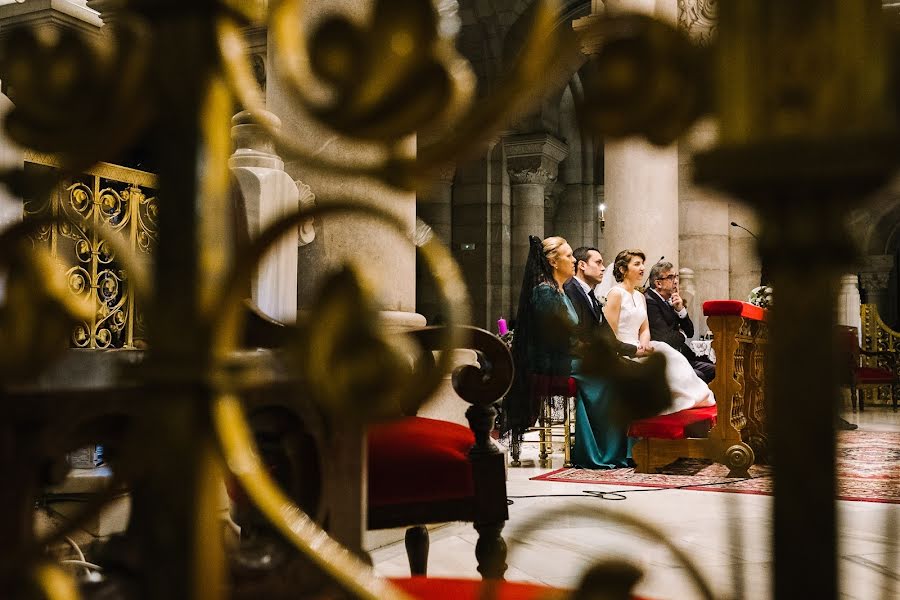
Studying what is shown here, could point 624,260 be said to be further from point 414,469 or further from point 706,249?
point 414,469

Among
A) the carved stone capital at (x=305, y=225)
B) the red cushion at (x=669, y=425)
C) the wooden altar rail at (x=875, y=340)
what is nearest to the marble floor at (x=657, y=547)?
the red cushion at (x=669, y=425)

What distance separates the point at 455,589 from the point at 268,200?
271cm

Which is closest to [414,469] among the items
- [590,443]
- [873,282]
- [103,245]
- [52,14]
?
[103,245]

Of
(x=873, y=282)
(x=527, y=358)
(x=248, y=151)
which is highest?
(x=873, y=282)

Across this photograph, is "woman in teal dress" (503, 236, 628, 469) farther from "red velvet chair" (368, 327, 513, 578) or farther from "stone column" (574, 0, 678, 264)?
"red velvet chair" (368, 327, 513, 578)

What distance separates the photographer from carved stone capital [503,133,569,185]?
55.5 ft

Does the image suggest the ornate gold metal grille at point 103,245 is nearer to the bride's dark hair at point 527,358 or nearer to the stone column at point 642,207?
the bride's dark hair at point 527,358

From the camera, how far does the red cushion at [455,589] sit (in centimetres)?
71

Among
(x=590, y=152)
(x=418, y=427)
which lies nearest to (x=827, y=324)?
(x=418, y=427)

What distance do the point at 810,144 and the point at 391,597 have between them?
0.29 meters

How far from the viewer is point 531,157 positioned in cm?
1702

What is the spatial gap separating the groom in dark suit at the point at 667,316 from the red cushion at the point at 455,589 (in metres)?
6.50

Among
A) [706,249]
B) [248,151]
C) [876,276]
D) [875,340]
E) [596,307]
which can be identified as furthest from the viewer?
[876,276]

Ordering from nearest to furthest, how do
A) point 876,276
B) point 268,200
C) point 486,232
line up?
point 268,200, point 486,232, point 876,276
